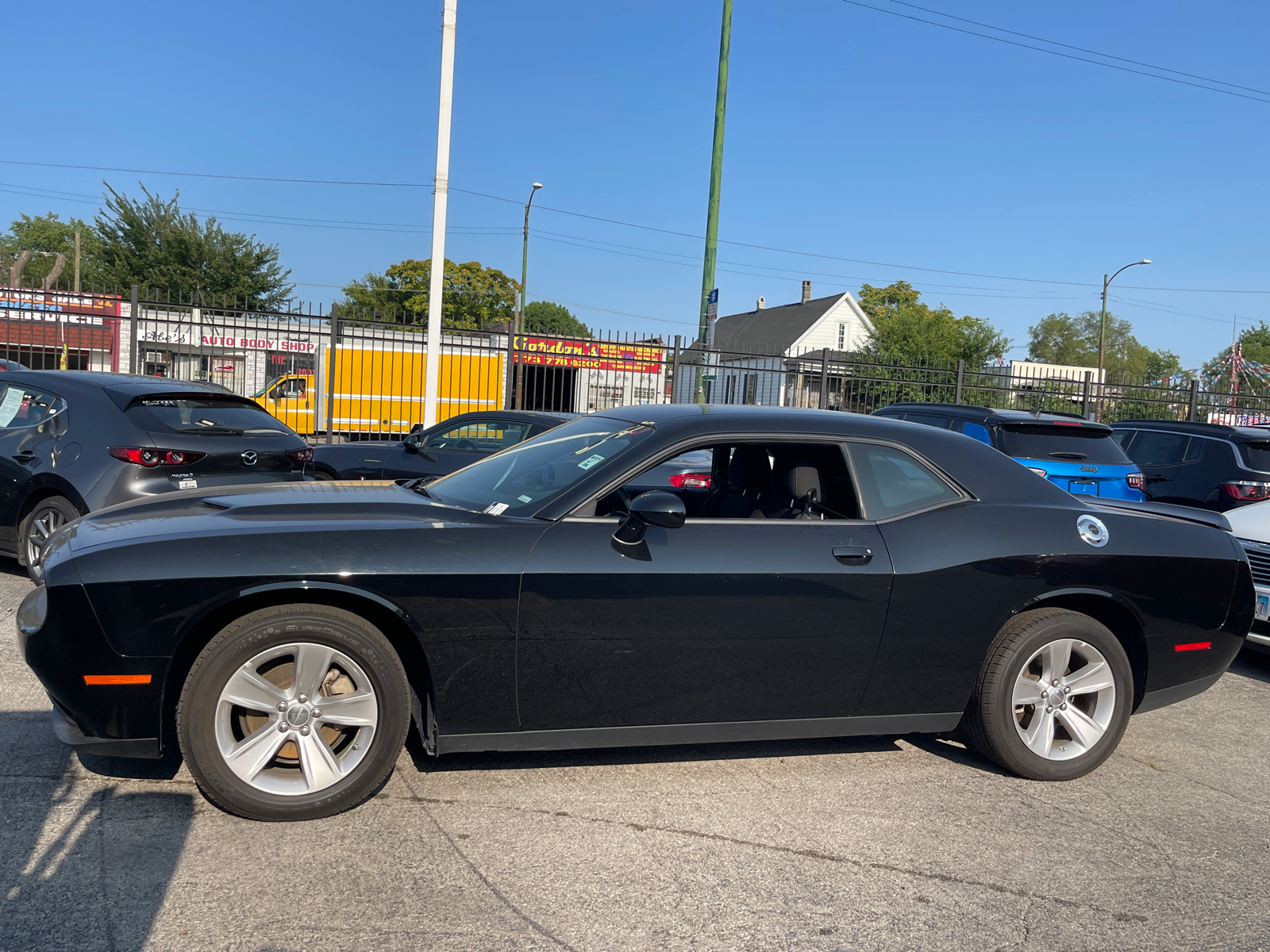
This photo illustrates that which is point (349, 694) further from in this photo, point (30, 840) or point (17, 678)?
point (17, 678)

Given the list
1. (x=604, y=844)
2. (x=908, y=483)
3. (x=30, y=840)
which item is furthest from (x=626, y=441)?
(x=30, y=840)

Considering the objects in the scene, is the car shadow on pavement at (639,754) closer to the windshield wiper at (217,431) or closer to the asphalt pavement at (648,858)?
the asphalt pavement at (648,858)

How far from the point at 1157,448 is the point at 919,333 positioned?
3751cm

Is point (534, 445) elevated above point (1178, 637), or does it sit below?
above

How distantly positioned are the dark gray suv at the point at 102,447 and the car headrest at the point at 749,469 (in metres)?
4.00

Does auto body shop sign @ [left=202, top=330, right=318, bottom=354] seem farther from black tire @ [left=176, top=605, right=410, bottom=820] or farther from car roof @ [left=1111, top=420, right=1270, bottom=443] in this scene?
black tire @ [left=176, top=605, right=410, bottom=820]

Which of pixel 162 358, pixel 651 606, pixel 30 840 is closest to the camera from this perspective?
pixel 30 840

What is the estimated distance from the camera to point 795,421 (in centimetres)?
418

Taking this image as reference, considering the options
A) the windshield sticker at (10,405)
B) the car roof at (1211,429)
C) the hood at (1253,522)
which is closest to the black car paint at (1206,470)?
the car roof at (1211,429)

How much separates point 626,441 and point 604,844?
155cm

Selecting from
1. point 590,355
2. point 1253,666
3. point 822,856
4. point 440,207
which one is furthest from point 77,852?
point 590,355

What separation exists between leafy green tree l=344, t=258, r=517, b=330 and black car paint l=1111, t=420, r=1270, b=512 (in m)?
52.3

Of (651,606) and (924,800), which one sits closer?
(651,606)

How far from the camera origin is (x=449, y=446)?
9789mm
